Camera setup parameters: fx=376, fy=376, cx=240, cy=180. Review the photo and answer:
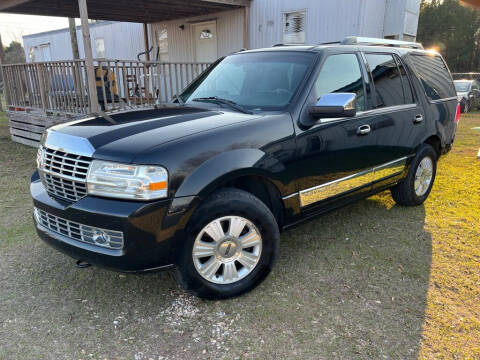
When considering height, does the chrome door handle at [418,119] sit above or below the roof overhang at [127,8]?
below

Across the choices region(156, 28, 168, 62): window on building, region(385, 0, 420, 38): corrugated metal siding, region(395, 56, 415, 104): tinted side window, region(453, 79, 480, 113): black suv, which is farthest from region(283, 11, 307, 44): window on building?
region(453, 79, 480, 113): black suv

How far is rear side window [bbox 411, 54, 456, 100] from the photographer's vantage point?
4338 mm

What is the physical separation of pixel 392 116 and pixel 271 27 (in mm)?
8087

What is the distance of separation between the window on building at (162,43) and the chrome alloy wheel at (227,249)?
12619mm

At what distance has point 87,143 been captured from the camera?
8.04ft

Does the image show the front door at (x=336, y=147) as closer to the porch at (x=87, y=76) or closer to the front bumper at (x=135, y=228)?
the front bumper at (x=135, y=228)

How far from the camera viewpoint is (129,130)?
2588 millimetres

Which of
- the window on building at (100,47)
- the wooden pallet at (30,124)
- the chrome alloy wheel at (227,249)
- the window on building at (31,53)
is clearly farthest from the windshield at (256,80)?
the window on building at (31,53)

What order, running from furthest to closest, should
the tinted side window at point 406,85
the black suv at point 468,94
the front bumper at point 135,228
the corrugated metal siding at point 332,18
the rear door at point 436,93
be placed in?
the black suv at point 468,94 → the corrugated metal siding at point 332,18 → the rear door at point 436,93 → the tinted side window at point 406,85 → the front bumper at point 135,228

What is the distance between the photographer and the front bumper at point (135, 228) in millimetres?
2256

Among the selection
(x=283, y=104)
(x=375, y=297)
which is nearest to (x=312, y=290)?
(x=375, y=297)

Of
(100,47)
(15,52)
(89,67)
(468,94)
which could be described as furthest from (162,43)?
(15,52)

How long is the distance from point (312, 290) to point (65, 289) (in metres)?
1.92

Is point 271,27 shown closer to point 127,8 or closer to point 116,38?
point 127,8
